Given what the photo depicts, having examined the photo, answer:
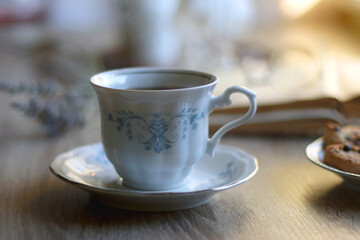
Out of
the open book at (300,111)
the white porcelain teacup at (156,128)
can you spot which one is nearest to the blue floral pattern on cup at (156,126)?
the white porcelain teacup at (156,128)

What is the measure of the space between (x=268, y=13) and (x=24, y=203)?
245 cm

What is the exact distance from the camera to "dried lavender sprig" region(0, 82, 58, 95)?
938 mm

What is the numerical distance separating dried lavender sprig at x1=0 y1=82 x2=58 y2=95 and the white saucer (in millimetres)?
282

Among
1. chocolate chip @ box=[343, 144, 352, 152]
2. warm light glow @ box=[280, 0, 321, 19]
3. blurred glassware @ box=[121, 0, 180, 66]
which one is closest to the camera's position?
chocolate chip @ box=[343, 144, 352, 152]

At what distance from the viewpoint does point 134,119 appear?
0.59m

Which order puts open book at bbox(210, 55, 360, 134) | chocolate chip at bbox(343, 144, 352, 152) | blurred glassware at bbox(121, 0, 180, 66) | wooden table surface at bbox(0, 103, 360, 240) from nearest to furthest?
wooden table surface at bbox(0, 103, 360, 240) < chocolate chip at bbox(343, 144, 352, 152) < open book at bbox(210, 55, 360, 134) < blurred glassware at bbox(121, 0, 180, 66)

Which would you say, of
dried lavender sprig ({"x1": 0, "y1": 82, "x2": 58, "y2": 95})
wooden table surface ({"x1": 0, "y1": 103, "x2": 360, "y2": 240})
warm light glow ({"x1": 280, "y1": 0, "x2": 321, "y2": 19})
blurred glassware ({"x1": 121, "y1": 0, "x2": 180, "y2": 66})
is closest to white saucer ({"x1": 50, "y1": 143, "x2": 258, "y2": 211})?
wooden table surface ({"x1": 0, "y1": 103, "x2": 360, "y2": 240})

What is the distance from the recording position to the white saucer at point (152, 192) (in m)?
0.56

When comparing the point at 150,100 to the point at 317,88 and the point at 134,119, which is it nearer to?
the point at 134,119

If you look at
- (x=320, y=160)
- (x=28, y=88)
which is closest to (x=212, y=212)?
(x=320, y=160)

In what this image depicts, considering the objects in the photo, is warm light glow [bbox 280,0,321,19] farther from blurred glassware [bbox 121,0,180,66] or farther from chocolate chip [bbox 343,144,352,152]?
chocolate chip [bbox 343,144,352,152]

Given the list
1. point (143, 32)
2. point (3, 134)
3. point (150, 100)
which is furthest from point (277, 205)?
point (143, 32)

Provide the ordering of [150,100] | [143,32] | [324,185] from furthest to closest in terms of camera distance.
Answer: [143,32], [324,185], [150,100]

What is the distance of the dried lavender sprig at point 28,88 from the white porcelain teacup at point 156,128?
1.19 feet
